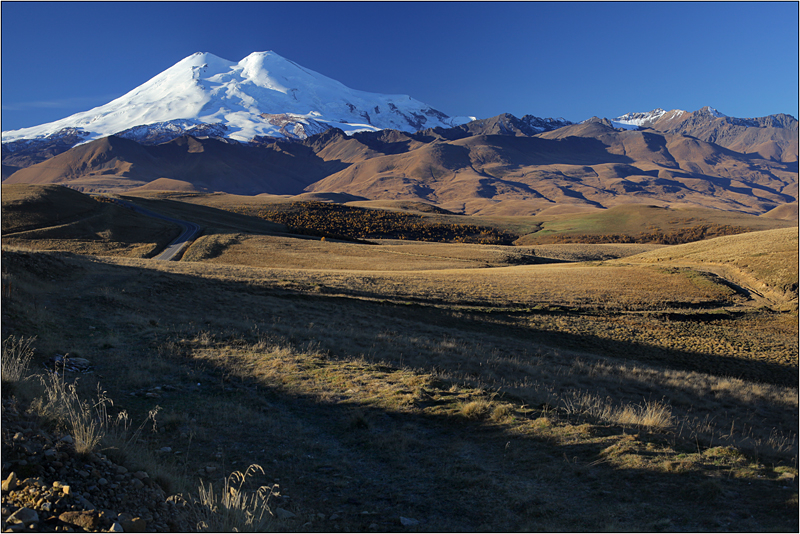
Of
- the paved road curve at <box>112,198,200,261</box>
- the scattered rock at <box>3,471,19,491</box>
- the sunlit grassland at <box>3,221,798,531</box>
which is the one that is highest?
the paved road curve at <box>112,198,200,261</box>

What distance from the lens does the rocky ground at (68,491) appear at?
406cm

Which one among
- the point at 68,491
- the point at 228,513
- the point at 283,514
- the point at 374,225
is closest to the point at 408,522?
the point at 283,514

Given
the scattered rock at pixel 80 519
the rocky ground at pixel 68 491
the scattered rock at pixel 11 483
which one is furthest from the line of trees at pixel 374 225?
the scattered rock at pixel 80 519

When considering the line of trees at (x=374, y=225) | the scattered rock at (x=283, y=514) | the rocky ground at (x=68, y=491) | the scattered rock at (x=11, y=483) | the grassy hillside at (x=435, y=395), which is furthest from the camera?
the line of trees at (x=374, y=225)

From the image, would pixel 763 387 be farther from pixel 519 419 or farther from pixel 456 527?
pixel 456 527

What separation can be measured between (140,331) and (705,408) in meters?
18.6

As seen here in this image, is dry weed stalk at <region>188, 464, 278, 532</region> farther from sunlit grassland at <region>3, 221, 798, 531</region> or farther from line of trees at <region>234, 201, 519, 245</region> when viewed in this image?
line of trees at <region>234, 201, 519, 245</region>

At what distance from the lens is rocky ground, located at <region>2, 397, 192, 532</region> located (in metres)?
4.06

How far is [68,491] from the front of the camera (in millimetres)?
4297

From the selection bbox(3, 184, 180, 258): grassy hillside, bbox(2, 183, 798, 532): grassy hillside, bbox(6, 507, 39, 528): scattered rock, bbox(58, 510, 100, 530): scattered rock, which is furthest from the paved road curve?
bbox(58, 510, 100, 530): scattered rock

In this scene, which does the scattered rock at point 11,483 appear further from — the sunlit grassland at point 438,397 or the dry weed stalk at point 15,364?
the dry weed stalk at point 15,364

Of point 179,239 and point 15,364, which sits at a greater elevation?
point 179,239

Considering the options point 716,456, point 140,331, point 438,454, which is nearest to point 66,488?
point 438,454

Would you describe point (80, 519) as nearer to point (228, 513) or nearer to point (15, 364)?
point (228, 513)
